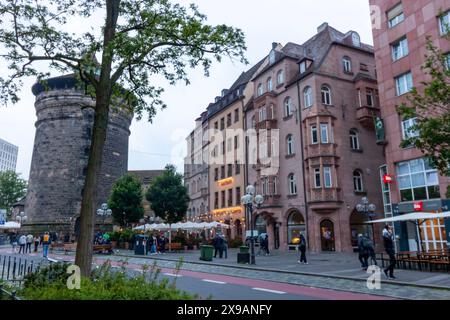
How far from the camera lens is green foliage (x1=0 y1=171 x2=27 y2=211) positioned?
81037 mm

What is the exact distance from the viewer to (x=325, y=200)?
29672mm

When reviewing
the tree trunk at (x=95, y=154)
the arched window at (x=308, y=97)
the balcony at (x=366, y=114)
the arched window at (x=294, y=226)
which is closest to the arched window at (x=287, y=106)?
the arched window at (x=308, y=97)

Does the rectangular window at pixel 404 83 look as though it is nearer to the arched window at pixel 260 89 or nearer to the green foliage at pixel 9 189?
the arched window at pixel 260 89

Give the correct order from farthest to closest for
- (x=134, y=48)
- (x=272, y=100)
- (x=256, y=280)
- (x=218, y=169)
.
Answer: (x=218, y=169) < (x=272, y=100) < (x=256, y=280) < (x=134, y=48)

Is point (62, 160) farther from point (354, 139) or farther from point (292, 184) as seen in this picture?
point (354, 139)

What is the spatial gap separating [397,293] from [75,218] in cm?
4411

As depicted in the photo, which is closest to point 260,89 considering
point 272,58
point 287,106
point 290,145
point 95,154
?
point 272,58

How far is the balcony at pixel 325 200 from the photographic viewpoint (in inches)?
1166

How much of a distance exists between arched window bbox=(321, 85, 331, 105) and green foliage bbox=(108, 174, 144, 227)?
76.8ft

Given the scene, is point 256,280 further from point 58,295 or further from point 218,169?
point 218,169

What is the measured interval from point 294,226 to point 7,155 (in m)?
173

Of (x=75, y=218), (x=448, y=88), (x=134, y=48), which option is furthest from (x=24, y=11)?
(x=75, y=218)
